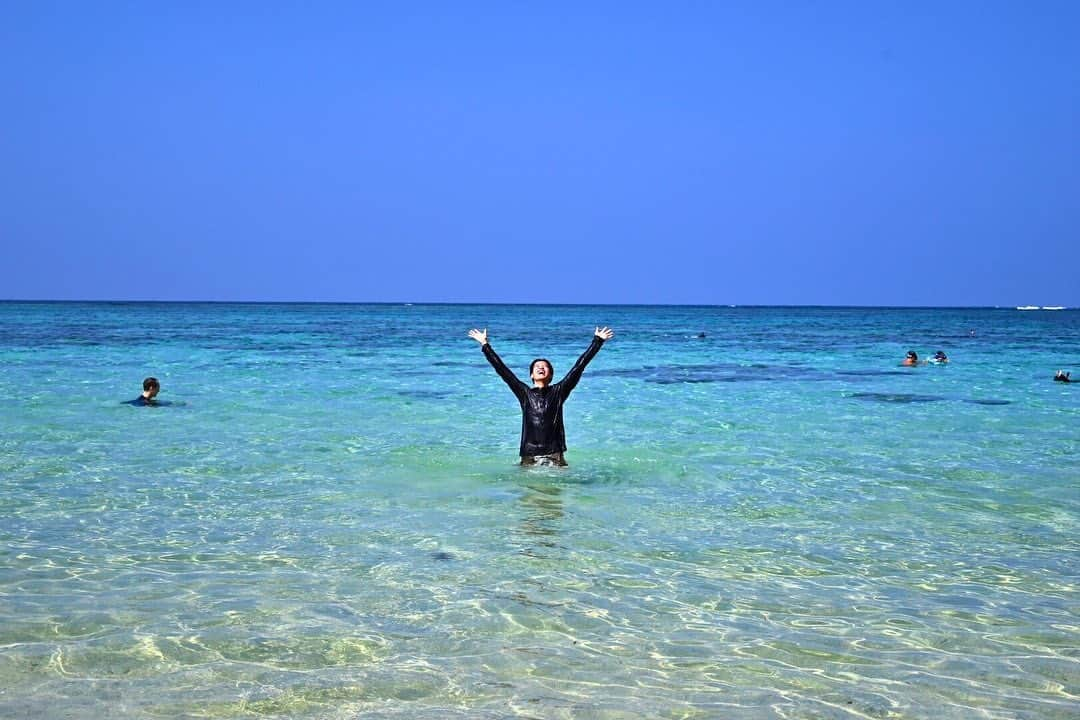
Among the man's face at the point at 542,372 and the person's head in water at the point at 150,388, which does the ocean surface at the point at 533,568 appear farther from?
the person's head in water at the point at 150,388

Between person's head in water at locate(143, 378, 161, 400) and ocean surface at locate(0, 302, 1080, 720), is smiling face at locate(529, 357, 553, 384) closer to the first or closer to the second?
ocean surface at locate(0, 302, 1080, 720)

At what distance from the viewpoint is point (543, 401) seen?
38.8 ft

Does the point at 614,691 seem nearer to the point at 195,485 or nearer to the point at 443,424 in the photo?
the point at 195,485

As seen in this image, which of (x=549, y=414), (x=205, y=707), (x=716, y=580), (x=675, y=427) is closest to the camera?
(x=205, y=707)

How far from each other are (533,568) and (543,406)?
14.9ft

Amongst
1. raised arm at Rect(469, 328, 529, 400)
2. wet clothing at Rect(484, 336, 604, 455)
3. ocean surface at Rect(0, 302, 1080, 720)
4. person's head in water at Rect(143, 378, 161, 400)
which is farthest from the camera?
person's head in water at Rect(143, 378, 161, 400)

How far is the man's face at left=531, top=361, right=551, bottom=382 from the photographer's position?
11.8m

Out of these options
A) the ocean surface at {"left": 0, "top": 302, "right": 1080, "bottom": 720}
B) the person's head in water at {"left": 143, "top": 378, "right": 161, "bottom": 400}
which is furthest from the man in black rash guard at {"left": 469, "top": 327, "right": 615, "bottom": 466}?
the person's head in water at {"left": 143, "top": 378, "right": 161, "bottom": 400}

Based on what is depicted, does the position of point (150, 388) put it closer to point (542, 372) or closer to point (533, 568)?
point (542, 372)

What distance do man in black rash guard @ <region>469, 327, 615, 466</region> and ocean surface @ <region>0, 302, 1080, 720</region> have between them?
295mm

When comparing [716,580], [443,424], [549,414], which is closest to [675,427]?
[443,424]

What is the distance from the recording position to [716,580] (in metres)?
7.24

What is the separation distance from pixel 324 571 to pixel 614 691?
311 cm

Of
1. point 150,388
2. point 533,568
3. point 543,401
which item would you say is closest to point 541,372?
point 543,401
